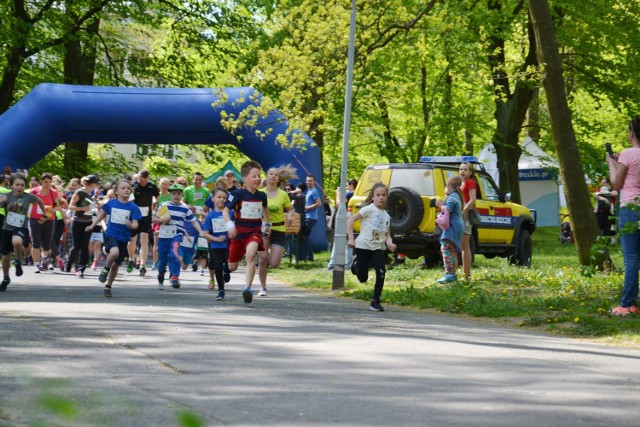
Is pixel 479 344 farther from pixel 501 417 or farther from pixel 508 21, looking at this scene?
pixel 508 21

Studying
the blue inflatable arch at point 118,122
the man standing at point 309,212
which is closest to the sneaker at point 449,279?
the man standing at point 309,212

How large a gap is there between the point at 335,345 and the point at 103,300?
5.90 m

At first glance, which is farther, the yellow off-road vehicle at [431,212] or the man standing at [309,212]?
the man standing at [309,212]

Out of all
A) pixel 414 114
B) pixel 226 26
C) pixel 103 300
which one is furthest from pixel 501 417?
pixel 414 114

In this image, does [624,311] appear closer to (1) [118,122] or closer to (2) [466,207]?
(2) [466,207]

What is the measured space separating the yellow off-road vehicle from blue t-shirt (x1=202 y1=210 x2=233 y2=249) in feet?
17.6

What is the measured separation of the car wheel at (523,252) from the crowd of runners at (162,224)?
6.59m

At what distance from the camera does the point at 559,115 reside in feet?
56.7

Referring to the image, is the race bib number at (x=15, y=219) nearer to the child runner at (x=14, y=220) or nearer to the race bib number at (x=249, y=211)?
the child runner at (x=14, y=220)

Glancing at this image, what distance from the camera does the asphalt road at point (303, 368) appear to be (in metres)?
5.52

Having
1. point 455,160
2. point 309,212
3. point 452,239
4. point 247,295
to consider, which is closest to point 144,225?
point 309,212

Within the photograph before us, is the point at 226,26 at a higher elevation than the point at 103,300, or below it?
higher

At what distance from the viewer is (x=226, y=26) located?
3631cm

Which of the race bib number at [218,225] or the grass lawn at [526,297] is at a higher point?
the race bib number at [218,225]
